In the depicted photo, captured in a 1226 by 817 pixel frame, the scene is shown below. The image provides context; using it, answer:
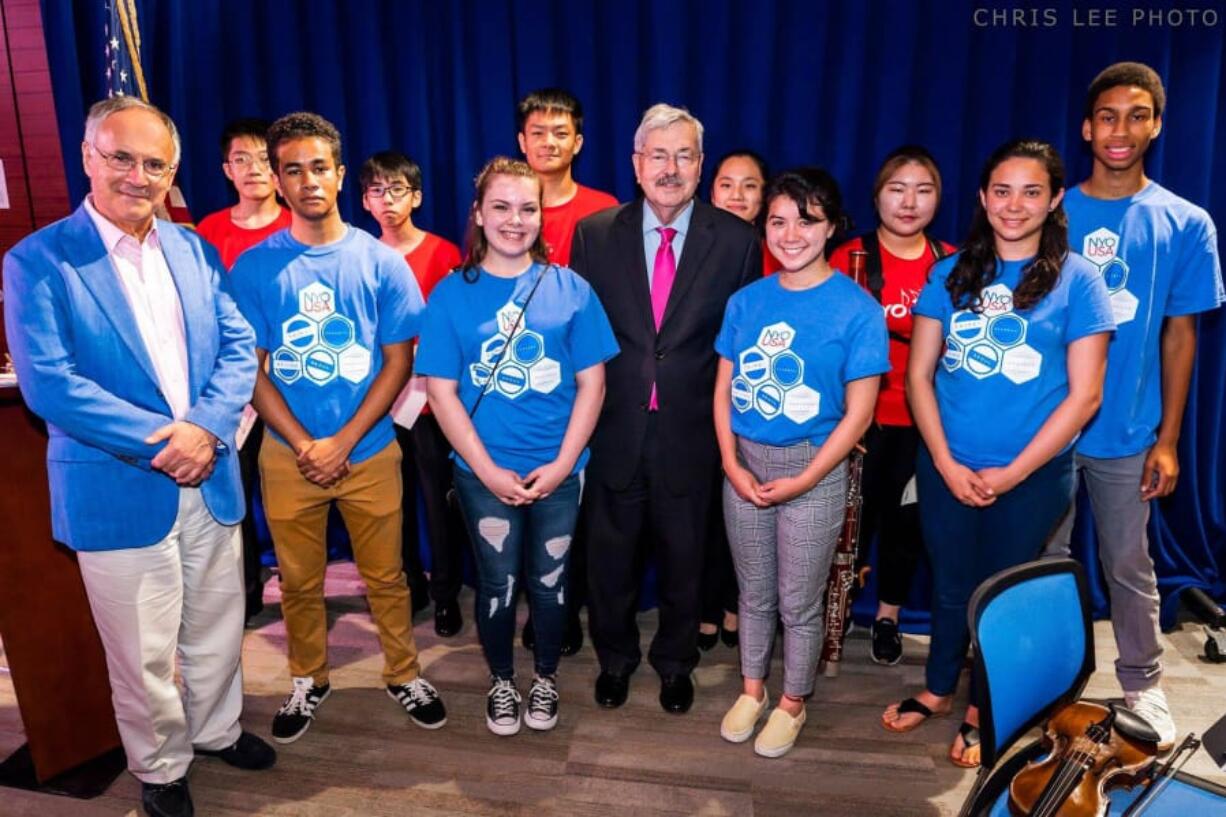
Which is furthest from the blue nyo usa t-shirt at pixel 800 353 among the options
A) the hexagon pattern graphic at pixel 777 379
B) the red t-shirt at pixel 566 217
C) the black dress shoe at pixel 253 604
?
the black dress shoe at pixel 253 604

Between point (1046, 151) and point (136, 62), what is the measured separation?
3389 millimetres

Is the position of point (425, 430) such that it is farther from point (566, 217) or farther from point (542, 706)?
point (542, 706)

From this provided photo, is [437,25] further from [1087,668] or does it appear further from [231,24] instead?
[1087,668]

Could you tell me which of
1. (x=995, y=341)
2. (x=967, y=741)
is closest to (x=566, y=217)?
(x=995, y=341)

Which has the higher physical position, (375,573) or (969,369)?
(969,369)

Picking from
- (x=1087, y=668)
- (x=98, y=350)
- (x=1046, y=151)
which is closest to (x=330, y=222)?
(x=98, y=350)

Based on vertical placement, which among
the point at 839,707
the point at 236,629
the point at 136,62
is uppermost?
the point at 136,62

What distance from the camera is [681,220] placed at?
2.40 m

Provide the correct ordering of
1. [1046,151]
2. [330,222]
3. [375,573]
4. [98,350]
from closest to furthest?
1. [98,350]
2. [1046,151]
3. [330,222]
4. [375,573]

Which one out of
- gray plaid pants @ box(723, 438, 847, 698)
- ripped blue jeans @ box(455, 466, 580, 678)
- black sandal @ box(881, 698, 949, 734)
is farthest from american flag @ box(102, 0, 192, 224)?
black sandal @ box(881, 698, 949, 734)

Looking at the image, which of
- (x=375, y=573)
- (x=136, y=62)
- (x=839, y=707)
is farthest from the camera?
(x=136, y=62)

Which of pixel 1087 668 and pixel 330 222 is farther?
pixel 330 222

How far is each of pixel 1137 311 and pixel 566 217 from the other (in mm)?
1789

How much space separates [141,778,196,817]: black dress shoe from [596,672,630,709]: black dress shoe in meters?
1.18
